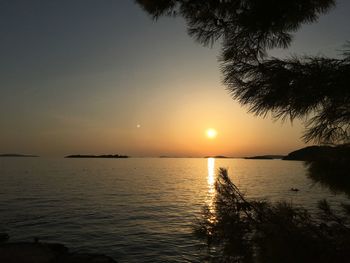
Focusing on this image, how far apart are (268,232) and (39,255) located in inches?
716

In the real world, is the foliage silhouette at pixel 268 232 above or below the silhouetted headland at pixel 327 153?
below

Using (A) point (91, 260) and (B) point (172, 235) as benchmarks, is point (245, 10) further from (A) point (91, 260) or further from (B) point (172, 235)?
(B) point (172, 235)

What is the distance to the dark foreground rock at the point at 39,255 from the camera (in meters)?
19.6

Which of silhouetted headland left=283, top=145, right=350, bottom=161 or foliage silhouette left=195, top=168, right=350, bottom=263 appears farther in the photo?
silhouetted headland left=283, top=145, right=350, bottom=161

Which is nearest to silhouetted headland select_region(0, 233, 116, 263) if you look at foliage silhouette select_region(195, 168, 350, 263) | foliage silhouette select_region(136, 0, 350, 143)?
foliage silhouette select_region(195, 168, 350, 263)

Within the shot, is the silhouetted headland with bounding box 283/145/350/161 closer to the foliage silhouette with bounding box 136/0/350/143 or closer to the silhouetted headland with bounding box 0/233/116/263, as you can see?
the foliage silhouette with bounding box 136/0/350/143

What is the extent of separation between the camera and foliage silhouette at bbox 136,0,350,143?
13.2 feet

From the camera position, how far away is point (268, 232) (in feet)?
17.9

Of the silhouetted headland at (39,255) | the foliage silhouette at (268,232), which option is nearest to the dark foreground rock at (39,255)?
the silhouetted headland at (39,255)

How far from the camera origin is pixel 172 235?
29.4m

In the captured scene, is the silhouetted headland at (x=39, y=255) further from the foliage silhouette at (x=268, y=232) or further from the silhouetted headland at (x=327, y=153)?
the silhouetted headland at (x=327, y=153)

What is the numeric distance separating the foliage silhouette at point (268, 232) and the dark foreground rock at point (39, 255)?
15.7 m

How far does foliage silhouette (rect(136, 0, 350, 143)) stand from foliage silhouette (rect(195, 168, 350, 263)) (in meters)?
1.41

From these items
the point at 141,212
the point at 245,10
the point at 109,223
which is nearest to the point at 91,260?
the point at 109,223
